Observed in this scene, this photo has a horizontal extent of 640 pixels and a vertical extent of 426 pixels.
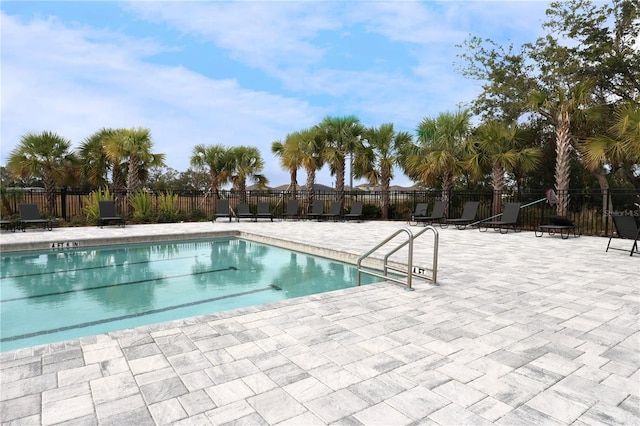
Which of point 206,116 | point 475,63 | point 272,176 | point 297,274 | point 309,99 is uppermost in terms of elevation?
point 475,63

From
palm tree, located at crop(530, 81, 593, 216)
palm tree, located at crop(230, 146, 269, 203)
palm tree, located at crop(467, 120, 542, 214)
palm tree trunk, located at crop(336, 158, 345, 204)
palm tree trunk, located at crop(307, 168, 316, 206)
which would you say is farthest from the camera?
palm tree, located at crop(230, 146, 269, 203)

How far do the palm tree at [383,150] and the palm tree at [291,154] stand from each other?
264 centimetres

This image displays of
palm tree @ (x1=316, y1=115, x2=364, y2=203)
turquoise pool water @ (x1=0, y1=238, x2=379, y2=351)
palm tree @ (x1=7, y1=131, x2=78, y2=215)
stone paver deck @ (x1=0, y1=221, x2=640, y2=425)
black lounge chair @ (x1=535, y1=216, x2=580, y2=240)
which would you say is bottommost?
turquoise pool water @ (x1=0, y1=238, x2=379, y2=351)

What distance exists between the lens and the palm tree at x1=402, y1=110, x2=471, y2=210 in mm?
13516

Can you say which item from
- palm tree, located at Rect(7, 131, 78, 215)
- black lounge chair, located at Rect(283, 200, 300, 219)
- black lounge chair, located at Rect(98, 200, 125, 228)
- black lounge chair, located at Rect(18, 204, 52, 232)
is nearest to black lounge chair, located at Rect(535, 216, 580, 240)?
black lounge chair, located at Rect(283, 200, 300, 219)

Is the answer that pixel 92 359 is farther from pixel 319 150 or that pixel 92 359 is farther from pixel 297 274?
pixel 319 150

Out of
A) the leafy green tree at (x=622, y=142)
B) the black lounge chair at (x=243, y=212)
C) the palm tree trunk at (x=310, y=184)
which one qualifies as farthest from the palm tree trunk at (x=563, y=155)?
the black lounge chair at (x=243, y=212)

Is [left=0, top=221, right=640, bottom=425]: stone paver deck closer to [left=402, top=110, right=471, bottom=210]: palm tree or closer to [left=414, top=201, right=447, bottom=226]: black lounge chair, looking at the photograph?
[left=414, top=201, right=447, bottom=226]: black lounge chair

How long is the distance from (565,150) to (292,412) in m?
12.5

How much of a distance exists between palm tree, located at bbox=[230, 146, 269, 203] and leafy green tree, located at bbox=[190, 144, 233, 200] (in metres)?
0.25

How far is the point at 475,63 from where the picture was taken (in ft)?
59.4

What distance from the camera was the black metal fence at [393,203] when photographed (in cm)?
1230

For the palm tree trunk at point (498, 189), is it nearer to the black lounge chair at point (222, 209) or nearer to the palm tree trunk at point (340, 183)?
the palm tree trunk at point (340, 183)

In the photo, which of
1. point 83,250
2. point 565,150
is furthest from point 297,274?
point 565,150
